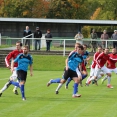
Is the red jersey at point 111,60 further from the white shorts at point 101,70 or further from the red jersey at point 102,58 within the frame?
the red jersey at point 102,58

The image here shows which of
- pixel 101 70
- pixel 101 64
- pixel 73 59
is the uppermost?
pixel 73 59

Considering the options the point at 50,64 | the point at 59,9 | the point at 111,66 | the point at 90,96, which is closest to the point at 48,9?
the point at 59,9

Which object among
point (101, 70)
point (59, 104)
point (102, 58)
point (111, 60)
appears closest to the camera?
point (59, 104)

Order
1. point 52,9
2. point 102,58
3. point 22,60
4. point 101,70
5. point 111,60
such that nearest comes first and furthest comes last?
1. point 22,60
2. point 102,58
3. point 101,70
4. point 111,60
5. point 52,9

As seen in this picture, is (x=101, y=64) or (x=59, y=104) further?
(x=101, y=64)

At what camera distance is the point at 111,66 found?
80.0 ft

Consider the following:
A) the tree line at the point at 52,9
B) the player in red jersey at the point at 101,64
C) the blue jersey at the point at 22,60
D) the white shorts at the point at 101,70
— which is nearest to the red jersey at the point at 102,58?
the player in red jersey at the point at 101,64

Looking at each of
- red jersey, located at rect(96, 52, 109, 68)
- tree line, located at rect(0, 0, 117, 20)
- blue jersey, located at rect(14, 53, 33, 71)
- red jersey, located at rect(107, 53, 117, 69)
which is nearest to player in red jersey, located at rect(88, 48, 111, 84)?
red jersey, located at rect(96, 52, 109, 68)

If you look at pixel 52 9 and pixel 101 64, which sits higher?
pixel 52 9

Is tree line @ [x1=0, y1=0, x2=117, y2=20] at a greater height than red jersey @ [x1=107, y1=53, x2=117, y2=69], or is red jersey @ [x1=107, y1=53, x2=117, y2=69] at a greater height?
tree line @ [x1=0, y1=0, x2=117, y2=20]

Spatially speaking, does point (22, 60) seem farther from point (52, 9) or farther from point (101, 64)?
point (52, 9)

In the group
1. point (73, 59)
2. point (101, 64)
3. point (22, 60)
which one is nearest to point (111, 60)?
point (101, 64)

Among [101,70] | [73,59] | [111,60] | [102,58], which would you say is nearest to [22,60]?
[73,59]

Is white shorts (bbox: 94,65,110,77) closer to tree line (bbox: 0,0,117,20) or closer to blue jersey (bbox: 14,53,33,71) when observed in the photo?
blue jersey (bbox: 14,53,33,71)
